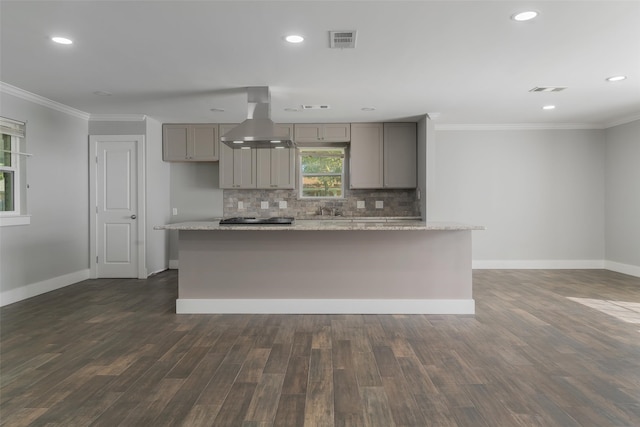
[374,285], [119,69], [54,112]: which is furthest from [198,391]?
[54,112]

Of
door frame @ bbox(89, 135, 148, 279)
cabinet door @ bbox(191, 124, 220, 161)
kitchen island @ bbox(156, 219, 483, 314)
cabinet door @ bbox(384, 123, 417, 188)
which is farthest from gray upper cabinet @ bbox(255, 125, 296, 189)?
kitchen island @ bbox(156, 219, 483, 314)

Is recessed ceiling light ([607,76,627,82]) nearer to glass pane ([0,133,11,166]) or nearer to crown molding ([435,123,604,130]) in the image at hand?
crown molding ([435,123,604,130])

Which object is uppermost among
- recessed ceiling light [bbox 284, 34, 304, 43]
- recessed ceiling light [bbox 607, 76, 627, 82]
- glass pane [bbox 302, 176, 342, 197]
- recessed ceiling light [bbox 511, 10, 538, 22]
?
recessed ceiling light [bbox 607, 76, 627, 82]

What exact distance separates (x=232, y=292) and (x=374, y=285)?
1.51m

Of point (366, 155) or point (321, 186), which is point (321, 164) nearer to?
point (321, 186)

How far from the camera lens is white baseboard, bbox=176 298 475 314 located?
403cm

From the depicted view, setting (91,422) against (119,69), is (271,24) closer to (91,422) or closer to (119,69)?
(119,69)

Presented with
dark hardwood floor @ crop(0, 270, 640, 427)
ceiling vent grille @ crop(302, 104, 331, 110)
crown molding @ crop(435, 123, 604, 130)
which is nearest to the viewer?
dark hardwood floor @ crop(0, 270, 640, 427)

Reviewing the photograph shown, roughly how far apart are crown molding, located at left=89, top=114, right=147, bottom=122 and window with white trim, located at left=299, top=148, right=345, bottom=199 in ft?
8.50

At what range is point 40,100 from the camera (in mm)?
4730

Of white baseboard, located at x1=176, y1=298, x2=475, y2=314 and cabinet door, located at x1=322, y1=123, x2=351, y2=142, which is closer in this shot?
white baseboard, located at x1=176, y1=298, x2=475, y2=314

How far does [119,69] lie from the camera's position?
373cm

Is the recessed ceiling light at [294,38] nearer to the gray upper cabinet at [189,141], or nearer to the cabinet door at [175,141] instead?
the gray upper cabinet at [189,141]

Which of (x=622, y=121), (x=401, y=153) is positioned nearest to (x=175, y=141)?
(x=401, y=153)
